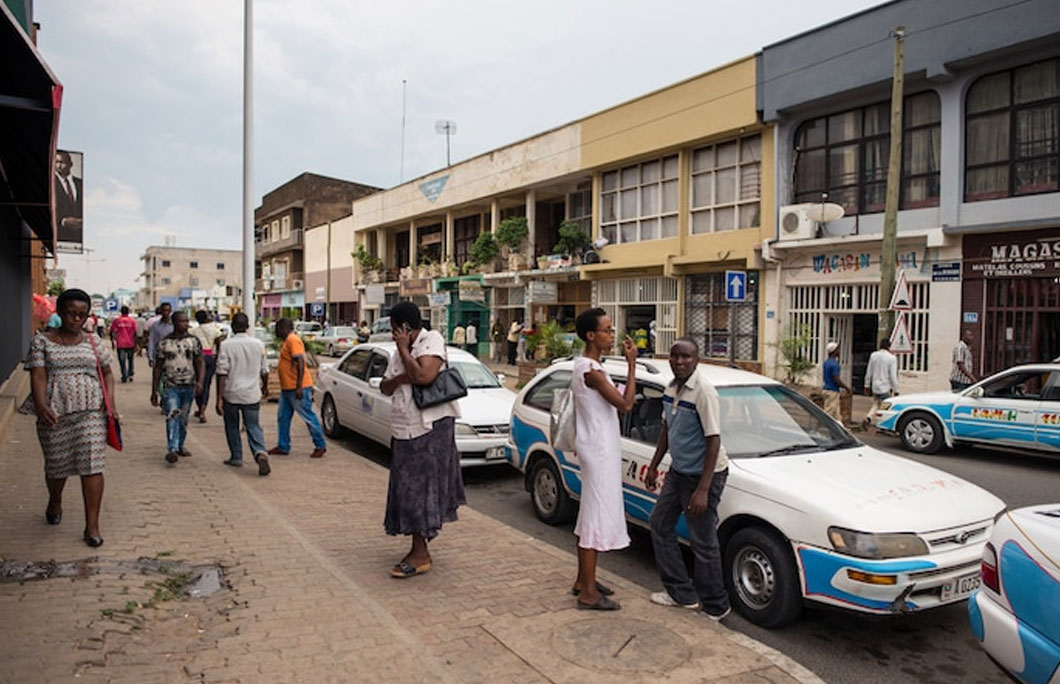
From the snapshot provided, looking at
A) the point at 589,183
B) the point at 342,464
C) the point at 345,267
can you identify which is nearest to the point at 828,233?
the point at 589,183

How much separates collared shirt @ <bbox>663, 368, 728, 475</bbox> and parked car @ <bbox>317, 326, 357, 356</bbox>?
2732 cm

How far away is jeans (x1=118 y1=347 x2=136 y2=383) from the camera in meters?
16.4

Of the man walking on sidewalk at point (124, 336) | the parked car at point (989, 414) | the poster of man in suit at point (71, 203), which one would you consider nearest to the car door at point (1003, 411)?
the parked car at point (989, 414)

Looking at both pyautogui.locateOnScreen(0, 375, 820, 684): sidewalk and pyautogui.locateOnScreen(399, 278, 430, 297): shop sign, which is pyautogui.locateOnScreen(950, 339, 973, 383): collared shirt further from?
pyautogui.locateOnScreen(399, 278, 430, 297): shop sign

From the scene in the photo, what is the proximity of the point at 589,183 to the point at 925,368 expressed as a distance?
46.8 ft

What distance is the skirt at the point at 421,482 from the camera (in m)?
4.79

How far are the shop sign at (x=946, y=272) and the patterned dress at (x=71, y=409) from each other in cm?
1604

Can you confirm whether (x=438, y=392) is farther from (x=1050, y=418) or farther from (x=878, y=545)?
(x=1050, y=418)

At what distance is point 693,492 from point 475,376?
5895 mm

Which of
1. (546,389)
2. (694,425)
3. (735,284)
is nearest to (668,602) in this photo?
(694,425)

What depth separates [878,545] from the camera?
→ 4.02m

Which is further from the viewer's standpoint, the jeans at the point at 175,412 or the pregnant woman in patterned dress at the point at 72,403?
the jeans at the point at 175,412

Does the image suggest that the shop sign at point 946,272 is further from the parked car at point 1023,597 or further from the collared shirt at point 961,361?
the parked car at point 1023,597

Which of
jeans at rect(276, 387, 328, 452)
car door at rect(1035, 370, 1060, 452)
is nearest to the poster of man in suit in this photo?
jeans at rect(276, 387, 328, 452)
